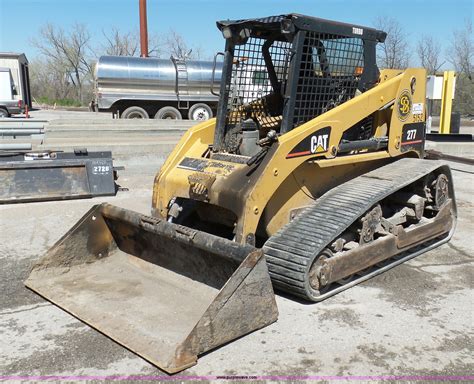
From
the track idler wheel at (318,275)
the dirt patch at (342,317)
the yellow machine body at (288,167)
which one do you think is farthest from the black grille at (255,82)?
the dirt patch at (342,317)

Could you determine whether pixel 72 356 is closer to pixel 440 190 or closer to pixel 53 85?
pixel 440 190

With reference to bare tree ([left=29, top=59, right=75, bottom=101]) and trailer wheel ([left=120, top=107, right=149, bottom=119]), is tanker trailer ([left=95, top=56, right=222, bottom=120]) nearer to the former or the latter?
Answer: trailer wheel ([left=120, top=107, right=149, bottom=119])

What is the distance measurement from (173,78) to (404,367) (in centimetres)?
1737

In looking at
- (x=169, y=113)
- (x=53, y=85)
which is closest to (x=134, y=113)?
(x=169, y=113)

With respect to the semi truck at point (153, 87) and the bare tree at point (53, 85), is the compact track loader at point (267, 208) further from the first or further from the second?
the bare tree at point (53, 85)

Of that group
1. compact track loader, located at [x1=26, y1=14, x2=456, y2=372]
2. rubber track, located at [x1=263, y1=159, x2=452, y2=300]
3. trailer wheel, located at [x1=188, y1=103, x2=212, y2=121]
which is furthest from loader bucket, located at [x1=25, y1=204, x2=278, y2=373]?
trailer wheel, located at [x1=188, y1=103, x2=212, y2=121]

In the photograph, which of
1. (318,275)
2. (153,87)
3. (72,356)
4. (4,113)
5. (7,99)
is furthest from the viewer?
(7,99)

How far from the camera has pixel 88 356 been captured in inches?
124

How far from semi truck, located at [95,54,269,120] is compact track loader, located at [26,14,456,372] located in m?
13.6

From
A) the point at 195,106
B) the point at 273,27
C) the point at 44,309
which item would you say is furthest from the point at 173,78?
the point at 44,309

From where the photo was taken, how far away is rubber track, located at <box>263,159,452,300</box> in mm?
3715

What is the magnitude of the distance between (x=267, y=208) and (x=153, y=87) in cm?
1575

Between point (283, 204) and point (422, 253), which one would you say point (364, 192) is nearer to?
point (283, 204)

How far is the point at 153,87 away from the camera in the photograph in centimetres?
1914
